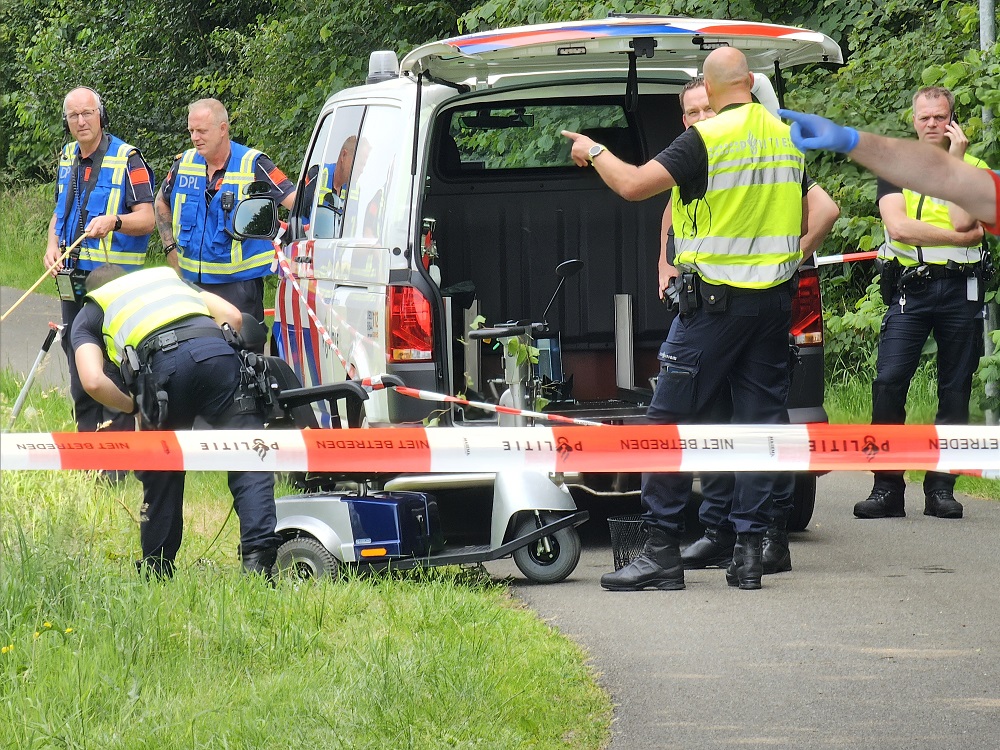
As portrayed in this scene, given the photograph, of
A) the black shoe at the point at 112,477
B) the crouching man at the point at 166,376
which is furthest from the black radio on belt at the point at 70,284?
the crouching man at the point at 166,376

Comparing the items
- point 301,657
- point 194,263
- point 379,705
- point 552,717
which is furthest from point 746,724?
point 194,263

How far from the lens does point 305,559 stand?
5.60 m

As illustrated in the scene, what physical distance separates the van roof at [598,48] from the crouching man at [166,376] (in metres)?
1.29

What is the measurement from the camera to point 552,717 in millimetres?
4105

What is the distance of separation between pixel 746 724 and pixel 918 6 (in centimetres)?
808

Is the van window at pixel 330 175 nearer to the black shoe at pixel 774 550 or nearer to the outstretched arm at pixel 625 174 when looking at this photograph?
the outstretched arm at pixel 625 174

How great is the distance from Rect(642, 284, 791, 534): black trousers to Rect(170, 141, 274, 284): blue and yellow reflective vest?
3.24 meters

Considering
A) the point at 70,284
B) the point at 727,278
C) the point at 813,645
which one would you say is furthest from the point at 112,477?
the point at 813,645

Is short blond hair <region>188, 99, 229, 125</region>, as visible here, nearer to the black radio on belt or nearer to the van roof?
the black radio on belt

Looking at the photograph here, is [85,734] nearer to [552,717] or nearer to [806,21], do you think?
[552,717]

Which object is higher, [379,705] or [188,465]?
[188,465]

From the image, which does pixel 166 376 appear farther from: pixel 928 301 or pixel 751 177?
pixel 928 301

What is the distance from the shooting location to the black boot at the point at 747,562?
577 centimetres

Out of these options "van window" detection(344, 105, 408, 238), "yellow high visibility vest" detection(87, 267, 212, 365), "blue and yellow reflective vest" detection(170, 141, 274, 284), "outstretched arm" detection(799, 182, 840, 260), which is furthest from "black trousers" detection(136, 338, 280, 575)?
"blue and yellow reflective vest" detection(170, 141, 274, 284)
